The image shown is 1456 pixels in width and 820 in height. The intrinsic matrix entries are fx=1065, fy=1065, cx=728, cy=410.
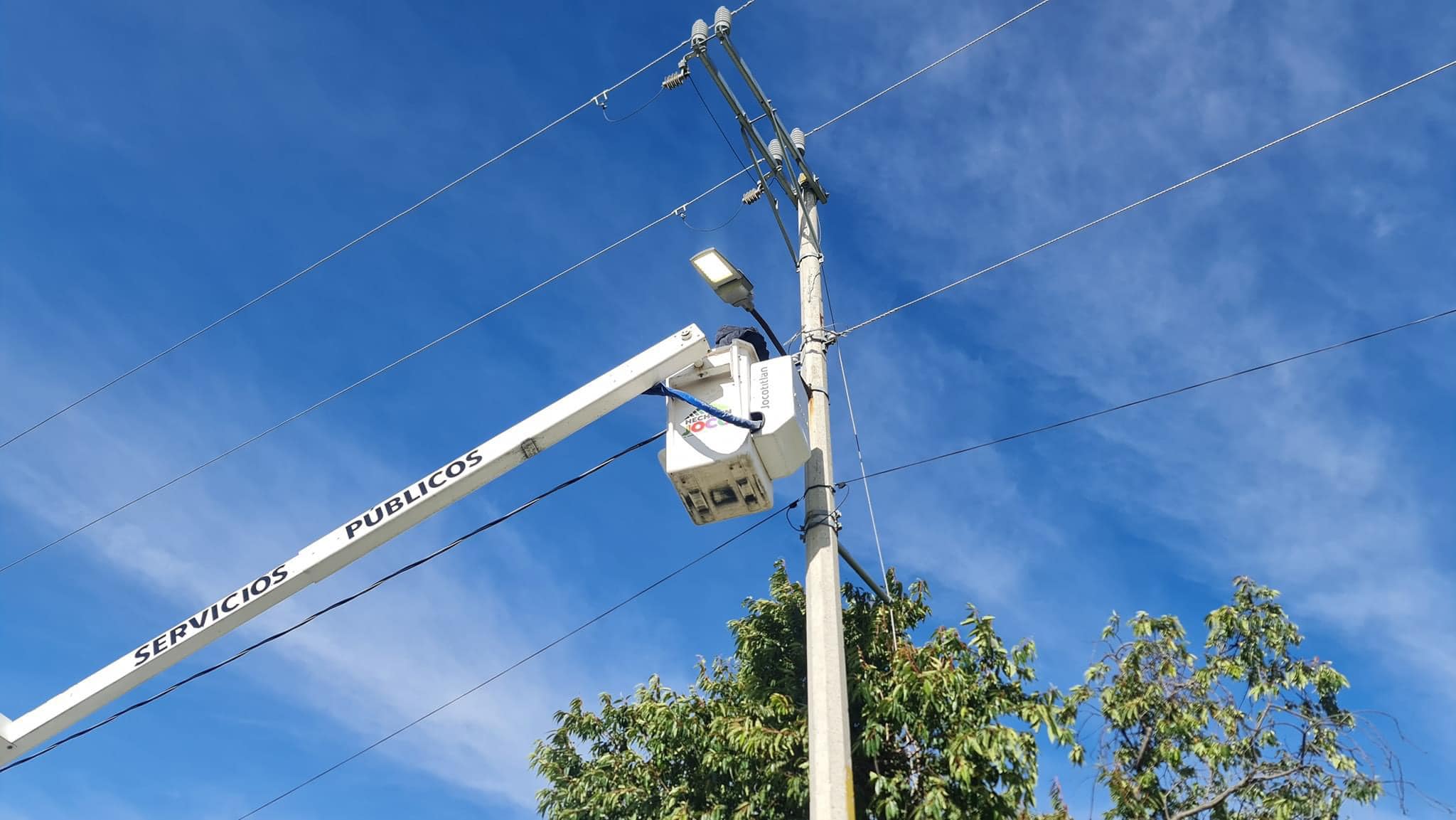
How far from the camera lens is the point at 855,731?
8758mm

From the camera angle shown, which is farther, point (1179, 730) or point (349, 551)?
point (1179, 730)

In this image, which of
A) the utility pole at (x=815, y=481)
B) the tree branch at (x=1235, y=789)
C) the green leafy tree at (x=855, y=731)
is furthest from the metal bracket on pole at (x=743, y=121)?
the tree branch at (x=1235, y=789)

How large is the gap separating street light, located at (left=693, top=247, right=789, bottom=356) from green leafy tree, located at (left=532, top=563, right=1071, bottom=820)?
271 centimetres

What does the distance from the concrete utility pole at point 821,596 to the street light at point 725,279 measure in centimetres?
63

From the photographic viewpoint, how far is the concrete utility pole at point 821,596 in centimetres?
571

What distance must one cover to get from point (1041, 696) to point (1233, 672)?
4442mm

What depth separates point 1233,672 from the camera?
11883 millimetres

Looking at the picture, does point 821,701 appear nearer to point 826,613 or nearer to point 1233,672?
point 826,613

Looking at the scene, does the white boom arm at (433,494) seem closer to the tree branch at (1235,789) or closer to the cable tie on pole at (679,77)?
the cable tie on pole at (679,77)

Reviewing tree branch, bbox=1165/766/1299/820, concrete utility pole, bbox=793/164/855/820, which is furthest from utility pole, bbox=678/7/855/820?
tree branch, bbox=1165/766/1299/820

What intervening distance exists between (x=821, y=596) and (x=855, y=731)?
2.88 meters

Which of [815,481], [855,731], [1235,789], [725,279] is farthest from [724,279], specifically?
[1235,789]

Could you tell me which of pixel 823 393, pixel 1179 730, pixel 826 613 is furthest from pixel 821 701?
pixel 1179 730

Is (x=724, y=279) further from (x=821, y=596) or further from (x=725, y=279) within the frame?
(x=821, y=596)
